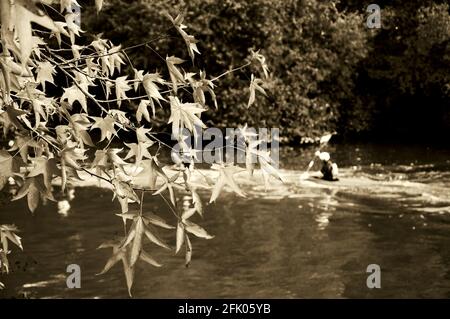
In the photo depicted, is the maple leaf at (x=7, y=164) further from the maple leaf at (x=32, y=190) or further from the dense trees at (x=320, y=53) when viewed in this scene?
the dense trees at (x=320, y=53)

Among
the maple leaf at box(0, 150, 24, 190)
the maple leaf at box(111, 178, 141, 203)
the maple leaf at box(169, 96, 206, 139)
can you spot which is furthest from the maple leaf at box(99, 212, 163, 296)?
the maple leaf at box(169, 96, 206, 139)

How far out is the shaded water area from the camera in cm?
1025

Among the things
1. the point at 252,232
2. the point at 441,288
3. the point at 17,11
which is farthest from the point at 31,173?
the point at 252,232

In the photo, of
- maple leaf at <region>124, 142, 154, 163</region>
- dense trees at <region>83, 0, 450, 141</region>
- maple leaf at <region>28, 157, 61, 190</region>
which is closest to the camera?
maple leaf at <region>28, 157, 61, 190</region>

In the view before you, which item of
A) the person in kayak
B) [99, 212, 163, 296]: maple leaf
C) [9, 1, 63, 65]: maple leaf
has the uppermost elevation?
[9, 1, 63, 65]: maple leaf

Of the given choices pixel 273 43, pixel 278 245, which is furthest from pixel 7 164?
pixel 273 43

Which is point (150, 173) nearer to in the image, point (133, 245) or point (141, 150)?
point (141, 150)

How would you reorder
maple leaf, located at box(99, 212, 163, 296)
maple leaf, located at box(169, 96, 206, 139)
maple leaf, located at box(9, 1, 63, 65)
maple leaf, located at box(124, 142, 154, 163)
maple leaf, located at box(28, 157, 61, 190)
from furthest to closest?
maple leaf, located at box(169, 96, 206, 139)
maple leaf, located at box(124, 142, 154, 163)
maple leaf, located at box(99, 212, 163, 296)
maple leaf, located at box(28, 157, 61, 190)
maple leaf, located at box(9, 1, 63, 65)

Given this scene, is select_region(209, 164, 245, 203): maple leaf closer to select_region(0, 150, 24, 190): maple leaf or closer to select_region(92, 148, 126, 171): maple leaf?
select_region(92, 148, 126, 171): maple leaf

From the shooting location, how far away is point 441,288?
10.1 m

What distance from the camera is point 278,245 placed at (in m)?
12.6

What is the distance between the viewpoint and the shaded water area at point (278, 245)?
10.2m

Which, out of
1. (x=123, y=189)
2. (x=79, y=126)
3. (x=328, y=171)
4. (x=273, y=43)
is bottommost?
(x=328, y=171)

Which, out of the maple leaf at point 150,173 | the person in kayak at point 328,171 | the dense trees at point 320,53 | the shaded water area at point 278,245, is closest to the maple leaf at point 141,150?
the maple leaf at point 150,173
